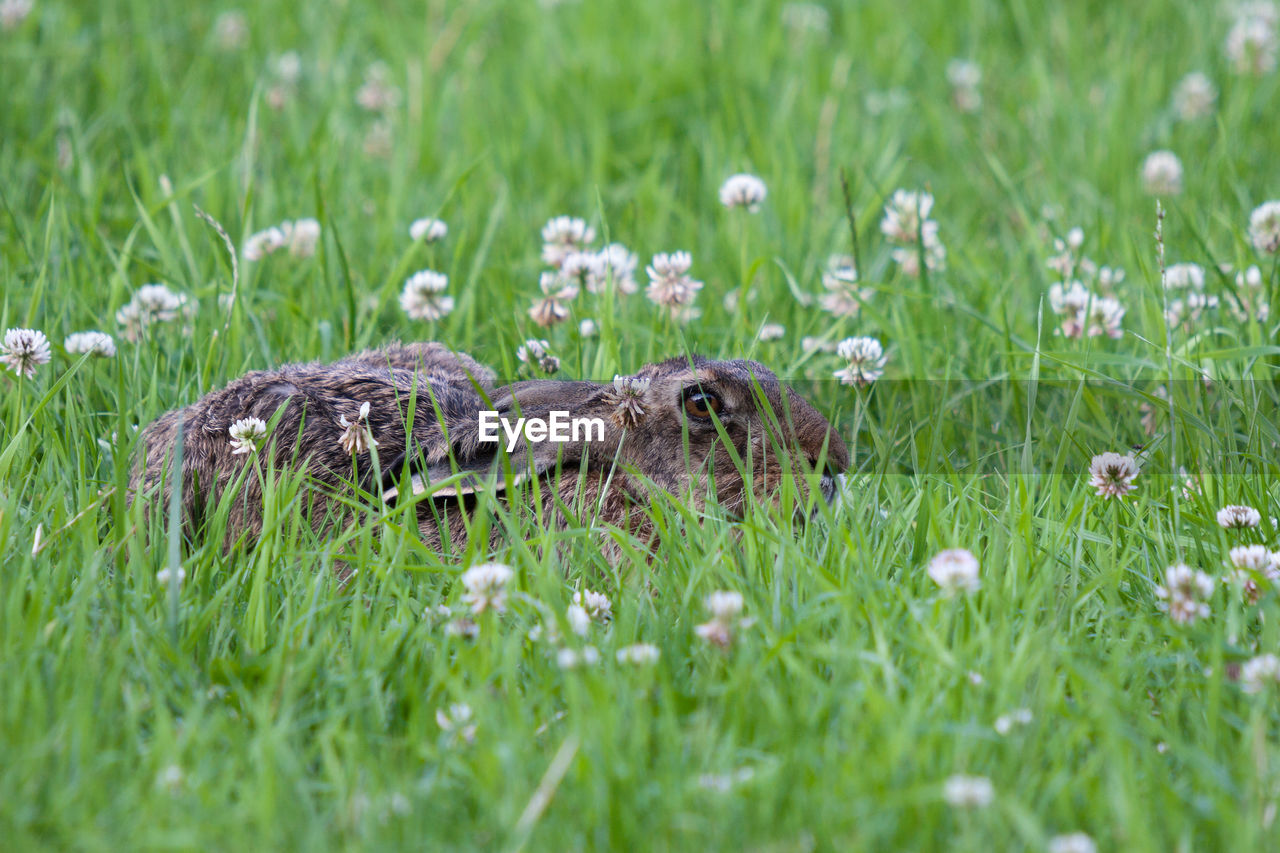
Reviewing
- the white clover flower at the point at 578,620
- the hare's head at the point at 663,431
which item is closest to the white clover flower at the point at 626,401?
the hare's head at the point at 663,431

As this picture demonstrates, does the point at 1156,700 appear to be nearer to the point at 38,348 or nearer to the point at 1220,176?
the point at 38,348

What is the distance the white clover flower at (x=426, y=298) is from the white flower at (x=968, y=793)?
11.4 ft

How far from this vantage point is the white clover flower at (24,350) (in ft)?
13.3

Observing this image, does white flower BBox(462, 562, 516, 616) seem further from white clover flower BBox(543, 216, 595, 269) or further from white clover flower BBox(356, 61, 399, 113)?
white clover flower BBox(356, 61, 399, 113)

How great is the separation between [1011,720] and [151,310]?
3.92 metres

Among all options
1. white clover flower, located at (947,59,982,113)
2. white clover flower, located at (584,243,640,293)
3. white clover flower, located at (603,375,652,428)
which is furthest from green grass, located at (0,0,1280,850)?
white clover flower, located at (603,375,652,428)

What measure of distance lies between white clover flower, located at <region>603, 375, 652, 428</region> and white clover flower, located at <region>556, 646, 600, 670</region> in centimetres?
139

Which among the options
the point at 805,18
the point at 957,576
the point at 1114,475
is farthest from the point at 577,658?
the point at 805,18

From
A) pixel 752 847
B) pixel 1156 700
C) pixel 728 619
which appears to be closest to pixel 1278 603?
pixel 1156 700

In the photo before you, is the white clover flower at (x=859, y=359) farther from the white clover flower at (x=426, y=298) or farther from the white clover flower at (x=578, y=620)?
the white clover flower at (x=578, y=620)

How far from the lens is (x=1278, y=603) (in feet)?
9.53

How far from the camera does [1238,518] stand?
3.34 m

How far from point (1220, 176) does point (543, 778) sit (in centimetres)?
585

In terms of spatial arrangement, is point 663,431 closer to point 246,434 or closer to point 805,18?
point 246,434
